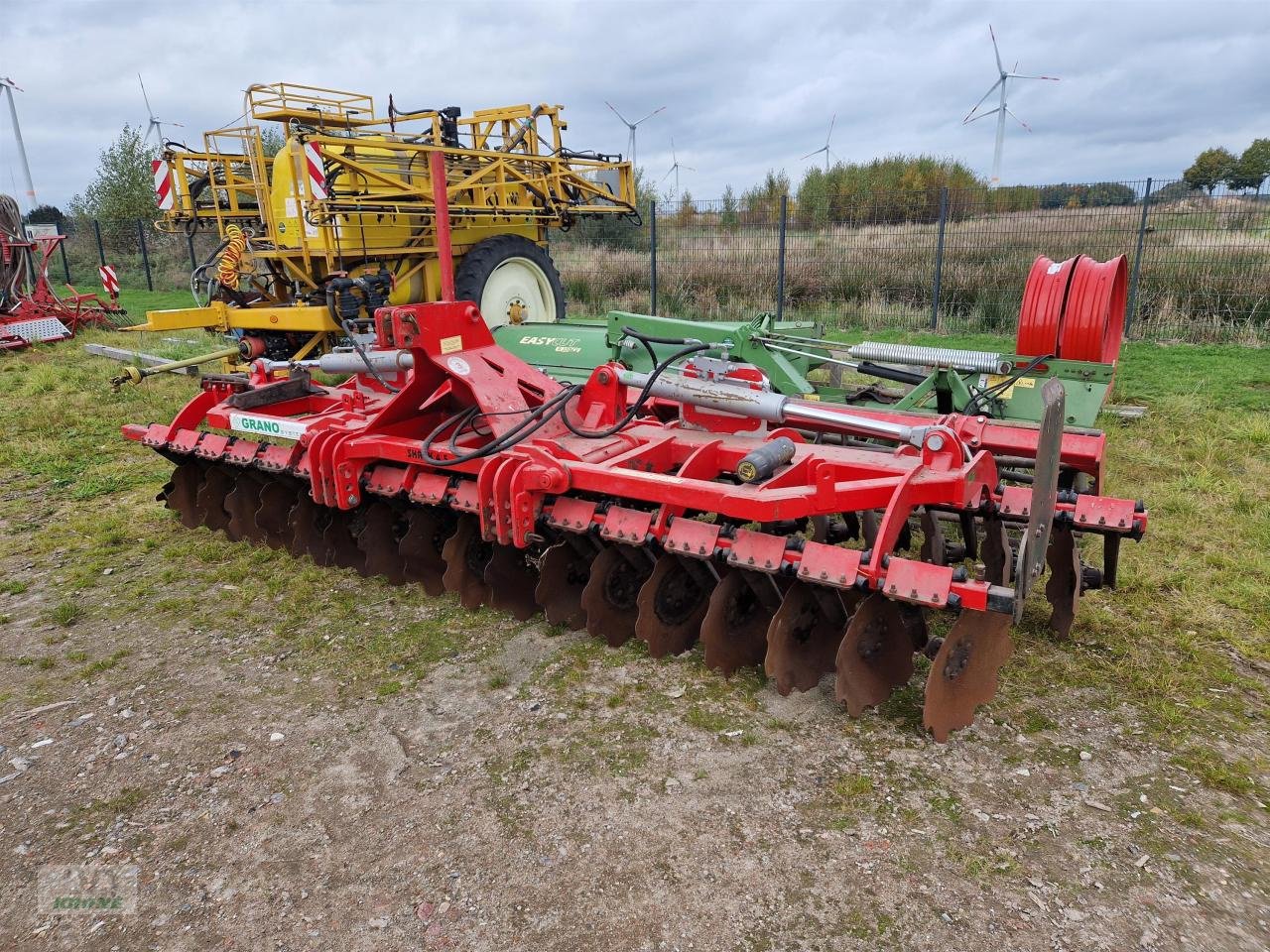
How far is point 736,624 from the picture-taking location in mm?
3355

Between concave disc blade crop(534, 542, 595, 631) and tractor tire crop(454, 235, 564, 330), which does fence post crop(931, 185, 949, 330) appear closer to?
tractor tire crop(454, 235, 564, 330)

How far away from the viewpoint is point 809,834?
2.47m

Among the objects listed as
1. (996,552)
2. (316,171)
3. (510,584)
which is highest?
(316,171)

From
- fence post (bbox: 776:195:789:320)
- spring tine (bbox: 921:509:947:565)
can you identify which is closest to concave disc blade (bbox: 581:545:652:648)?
spring tine (bbox: 921:509:947:565)

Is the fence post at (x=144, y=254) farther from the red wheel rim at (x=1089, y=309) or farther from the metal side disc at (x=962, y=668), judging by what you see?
the metal side disc at (x=962, y=668)

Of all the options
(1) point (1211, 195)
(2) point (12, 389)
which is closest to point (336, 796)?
(2) point (12, 389)

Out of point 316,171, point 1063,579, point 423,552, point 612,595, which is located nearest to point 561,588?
point 612,595

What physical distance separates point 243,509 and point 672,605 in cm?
272

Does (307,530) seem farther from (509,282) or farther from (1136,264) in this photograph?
(1136,264)

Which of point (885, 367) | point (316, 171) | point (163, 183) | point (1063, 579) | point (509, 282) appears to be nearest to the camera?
point (1063, 579)

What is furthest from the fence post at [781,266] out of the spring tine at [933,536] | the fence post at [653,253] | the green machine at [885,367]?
the spring tine at [933,536]

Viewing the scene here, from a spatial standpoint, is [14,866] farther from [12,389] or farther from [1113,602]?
[12,389]

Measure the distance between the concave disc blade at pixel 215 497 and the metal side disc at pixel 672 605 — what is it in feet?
9.22

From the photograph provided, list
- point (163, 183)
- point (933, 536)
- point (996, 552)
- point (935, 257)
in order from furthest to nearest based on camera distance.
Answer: point (935, 257) < point (163, 183) < point (933, 536) < point (996, 552)
